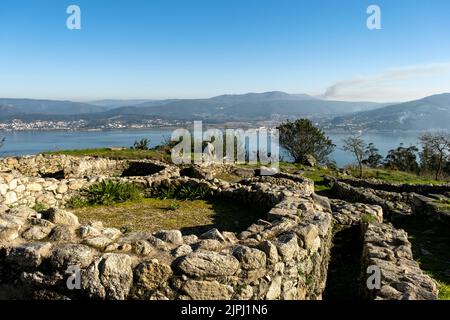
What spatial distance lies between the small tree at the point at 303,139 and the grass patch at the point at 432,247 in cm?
3668

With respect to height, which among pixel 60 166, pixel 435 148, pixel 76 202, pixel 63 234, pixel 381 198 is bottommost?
pixel 381 198

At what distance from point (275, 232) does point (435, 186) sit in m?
14.7

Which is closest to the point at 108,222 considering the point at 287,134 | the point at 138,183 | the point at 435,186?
the point at 138,183

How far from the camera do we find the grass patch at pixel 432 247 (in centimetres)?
753

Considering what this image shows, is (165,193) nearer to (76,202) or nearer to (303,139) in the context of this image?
(76,202)

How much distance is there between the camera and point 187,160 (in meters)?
25.2

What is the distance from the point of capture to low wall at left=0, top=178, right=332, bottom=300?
4.64 metres

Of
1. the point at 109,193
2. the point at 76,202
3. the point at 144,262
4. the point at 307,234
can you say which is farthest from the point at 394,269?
the point at 76,202

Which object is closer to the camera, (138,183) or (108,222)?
(108,222)

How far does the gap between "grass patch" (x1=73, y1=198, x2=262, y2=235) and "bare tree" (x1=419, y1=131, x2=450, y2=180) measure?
33.8m

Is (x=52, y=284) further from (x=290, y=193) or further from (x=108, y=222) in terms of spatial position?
(x=290, y=193)

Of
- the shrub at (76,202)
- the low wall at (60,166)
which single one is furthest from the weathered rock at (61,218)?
the low wall at (60,166)

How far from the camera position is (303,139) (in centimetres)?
4900

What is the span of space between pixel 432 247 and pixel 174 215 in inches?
274
